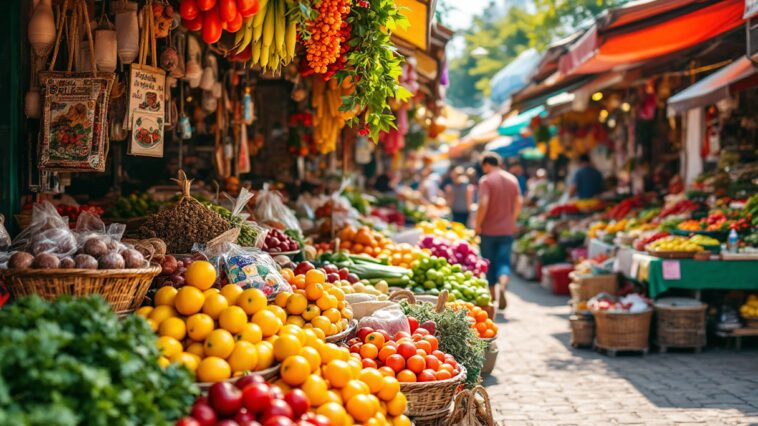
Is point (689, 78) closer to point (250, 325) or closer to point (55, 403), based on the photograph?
point (250, 325)

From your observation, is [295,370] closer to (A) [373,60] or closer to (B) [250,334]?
(B) [250,334]

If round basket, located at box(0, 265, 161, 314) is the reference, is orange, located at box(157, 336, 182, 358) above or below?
below

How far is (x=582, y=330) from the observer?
830cm

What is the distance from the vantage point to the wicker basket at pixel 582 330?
8.30m

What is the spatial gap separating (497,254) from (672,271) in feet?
9.44

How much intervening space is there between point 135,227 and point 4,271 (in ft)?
8.02

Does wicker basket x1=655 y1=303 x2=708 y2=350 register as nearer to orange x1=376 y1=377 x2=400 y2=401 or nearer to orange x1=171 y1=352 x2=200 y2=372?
orange x1=376 y1=377 x2=400 y2=401

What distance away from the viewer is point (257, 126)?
1024 centimetres

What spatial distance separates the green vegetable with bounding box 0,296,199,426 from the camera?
7.53ft

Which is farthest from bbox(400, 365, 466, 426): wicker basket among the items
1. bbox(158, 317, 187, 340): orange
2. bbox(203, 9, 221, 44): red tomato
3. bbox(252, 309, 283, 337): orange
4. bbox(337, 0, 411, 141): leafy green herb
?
bbox(203, 9, 221, 44): red tomato

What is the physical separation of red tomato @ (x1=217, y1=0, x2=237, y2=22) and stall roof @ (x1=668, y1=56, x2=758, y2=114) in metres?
5.81

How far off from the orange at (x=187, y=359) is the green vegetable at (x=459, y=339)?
2.11 m

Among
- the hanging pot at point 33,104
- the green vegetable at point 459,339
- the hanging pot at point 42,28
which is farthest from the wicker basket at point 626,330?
the hanging pot at point 42,28

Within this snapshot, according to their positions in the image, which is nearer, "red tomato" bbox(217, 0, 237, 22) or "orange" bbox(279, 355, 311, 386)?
"orange" bbox(279, 355, 311, 386)
